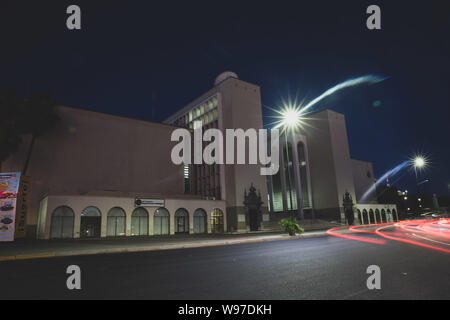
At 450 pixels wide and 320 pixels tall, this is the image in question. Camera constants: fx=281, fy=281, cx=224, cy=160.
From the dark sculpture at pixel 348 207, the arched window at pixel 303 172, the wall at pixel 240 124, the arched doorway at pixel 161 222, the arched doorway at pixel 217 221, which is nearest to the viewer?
the arched doorway at pixel 161 222

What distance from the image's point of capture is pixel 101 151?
37.4 m

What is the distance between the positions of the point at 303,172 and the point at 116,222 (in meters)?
43.6

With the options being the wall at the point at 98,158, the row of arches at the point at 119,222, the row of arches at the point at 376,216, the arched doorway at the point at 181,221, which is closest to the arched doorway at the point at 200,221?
the row of arches at the point at 119,222

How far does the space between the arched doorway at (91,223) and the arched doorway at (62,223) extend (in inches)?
44.6

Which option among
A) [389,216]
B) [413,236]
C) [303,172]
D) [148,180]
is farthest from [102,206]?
[389,216]

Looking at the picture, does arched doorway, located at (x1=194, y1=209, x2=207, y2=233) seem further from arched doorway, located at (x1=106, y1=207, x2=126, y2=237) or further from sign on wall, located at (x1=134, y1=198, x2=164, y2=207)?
arched doorway, located at (x1=106, y1=207, x2=126, y2=237)

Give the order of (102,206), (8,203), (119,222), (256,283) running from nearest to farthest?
1. (256,283)
2. (8,203)
3. (102,206)
4. (119,222)

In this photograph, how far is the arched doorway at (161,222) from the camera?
34500mm

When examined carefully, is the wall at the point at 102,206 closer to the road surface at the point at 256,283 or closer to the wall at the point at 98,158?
the wall at the point at 98,158

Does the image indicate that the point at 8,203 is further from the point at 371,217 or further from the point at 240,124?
the point at 371,217

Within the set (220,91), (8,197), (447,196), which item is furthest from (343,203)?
(447,196)

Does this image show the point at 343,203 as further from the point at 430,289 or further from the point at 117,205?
the point at 430,289

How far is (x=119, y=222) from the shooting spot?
31953mm

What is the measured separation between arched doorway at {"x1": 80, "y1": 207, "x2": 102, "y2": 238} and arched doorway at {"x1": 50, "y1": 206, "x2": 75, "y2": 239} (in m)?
1.13
